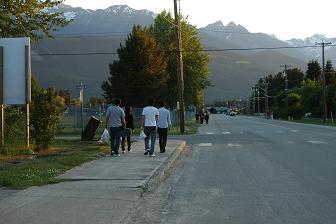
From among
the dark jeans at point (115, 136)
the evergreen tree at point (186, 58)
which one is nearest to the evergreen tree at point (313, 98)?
the evergreen tree at point (186, 58)

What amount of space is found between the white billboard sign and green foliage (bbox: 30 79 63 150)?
1.95 ft

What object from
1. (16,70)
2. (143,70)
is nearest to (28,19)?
(16,70)

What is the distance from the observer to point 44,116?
19.2 m

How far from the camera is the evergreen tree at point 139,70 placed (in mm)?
54031

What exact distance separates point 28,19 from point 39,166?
8598mm

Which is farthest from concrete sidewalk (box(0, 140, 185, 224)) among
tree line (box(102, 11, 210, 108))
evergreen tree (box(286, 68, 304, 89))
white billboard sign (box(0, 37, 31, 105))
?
evergreen tree (box(286, 68, 304, 89))

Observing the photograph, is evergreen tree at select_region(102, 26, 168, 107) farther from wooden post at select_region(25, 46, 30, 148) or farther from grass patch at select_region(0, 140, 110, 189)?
wooden post at select_region(25, 46, 30, 148)

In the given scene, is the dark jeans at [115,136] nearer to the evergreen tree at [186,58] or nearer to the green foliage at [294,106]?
the evergreen tree at [186,58]

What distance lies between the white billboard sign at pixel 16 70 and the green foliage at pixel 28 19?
1170mm

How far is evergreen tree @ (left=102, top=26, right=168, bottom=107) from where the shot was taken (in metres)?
54.0

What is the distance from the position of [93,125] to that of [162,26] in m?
42.3

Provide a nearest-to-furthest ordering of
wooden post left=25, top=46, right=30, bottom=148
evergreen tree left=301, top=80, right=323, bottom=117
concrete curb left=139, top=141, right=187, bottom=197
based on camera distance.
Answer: concrete curb left=139, top=141, right=187, bottom=197
wooden post left=25, top=46, right=30, bottom=148
evergreen tree left=301, top=80, right=323, bottom=117

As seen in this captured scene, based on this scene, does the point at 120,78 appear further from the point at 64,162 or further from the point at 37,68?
the point at 37,68

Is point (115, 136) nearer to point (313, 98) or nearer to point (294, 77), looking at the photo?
point (313, 98)
